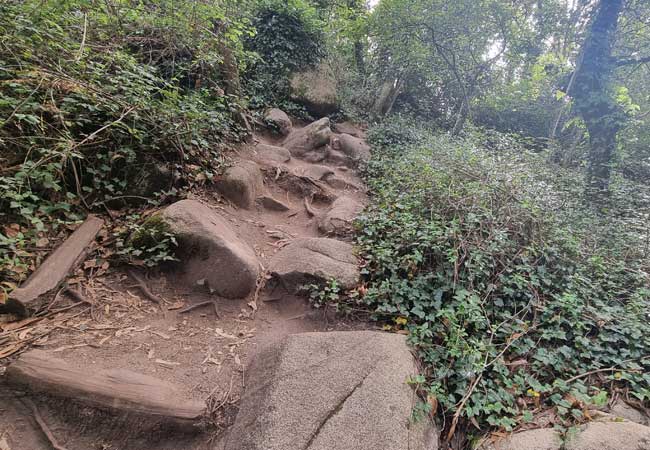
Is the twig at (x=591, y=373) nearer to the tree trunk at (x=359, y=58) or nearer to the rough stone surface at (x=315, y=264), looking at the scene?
the rough stone surface at (x=315, y=264)

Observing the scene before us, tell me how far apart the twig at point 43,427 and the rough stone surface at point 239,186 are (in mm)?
3208

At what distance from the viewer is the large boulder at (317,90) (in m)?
9.30

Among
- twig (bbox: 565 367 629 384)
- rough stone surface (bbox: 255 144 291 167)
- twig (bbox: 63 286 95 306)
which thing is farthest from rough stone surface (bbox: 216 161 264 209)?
twig (bbox: 565 367 629 384)

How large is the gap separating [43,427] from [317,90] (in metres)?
9.59

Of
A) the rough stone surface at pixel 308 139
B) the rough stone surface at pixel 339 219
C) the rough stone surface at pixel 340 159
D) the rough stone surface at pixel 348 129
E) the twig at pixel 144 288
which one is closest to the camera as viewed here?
the twig at pixel 144 288

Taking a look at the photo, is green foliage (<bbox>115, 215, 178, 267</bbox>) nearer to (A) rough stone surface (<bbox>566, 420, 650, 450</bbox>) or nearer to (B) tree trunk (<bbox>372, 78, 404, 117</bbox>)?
(A) rough stone surface (<bbox>566, 420, 650, 450</bbox>)

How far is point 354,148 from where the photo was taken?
8258 millimetres

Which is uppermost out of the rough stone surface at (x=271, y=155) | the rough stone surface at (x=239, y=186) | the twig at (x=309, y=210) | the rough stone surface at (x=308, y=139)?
the rough stone surface at (x=308, y=139)

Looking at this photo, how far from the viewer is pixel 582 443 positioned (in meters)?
1.96

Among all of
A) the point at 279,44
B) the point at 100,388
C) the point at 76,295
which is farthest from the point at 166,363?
the point at 279,44

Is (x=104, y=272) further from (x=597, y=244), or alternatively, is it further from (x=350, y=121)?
(x=350, y=121)

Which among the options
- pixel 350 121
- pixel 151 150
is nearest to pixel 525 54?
pixel 350 121

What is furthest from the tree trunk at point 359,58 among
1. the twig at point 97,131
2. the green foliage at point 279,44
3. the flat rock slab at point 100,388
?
the flat rock slab at point 100,388

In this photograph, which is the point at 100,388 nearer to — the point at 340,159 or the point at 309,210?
the point at 309,210
